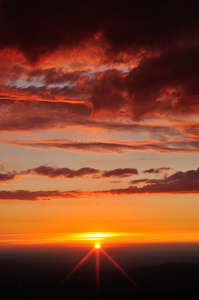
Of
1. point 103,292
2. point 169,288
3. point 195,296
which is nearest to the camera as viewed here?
point 195,296

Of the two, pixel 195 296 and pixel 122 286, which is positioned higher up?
pixel 122 286

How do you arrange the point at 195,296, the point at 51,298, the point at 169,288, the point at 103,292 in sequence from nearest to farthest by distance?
the point at 195,296, the point at 51,298, the point at 103,292, the point at 169,288

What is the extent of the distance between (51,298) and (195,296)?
59859 millimetres

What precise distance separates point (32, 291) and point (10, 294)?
42.0 feet

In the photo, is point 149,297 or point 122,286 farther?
point 122,286

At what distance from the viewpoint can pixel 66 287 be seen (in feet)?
650

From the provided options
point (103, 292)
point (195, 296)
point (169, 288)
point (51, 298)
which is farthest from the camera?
point (169, 288)

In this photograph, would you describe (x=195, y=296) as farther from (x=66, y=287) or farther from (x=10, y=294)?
(x=10, y=294)

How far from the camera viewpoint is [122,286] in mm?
198875

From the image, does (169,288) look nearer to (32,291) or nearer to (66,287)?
(66,287)

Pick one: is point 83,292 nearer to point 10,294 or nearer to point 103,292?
point 103,292

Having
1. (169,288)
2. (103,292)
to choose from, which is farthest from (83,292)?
(169,288)

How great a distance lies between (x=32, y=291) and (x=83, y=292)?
25.8 m

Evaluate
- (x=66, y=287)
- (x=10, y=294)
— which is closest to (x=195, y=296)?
(x=66, y=287)
